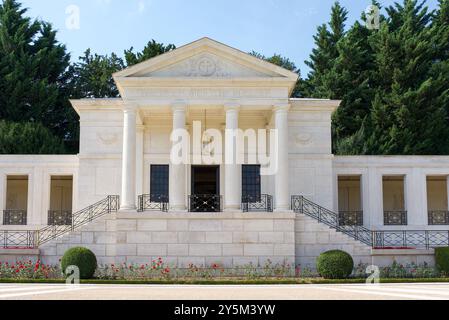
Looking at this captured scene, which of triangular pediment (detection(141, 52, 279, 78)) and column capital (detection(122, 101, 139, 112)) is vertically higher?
triangular pediment (detection(141, 52, 279, 78))

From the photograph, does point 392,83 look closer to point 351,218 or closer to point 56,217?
point 351,218

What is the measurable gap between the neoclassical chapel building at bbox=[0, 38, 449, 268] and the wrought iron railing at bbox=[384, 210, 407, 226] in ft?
0.39

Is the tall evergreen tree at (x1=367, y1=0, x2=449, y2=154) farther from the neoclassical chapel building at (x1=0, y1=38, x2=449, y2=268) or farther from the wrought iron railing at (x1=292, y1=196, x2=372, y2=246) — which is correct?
the wrought iron railing at (x1=292, y1=196, x2=372, y2=246)

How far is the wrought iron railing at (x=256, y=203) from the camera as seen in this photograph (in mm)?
36500

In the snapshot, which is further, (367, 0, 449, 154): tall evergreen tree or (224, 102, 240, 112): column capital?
(367, 0, 449, 154): tall evergreen tree

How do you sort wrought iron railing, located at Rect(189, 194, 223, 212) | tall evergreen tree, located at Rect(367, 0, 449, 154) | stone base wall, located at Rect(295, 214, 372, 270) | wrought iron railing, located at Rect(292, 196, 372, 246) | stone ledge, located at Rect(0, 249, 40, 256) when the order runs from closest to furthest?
stone ledge, located at Rect(0, 249, 40, 256)
stone base wall, located at Rect(295, 214, 372, 270)
wrought iron railing, located at Rect(292, 196, 372, 246)
wrought iron railing, located at Rect(189, 194, 223, 212)
tall evergreen tree, located at Rect(367, 0, 449, 154)

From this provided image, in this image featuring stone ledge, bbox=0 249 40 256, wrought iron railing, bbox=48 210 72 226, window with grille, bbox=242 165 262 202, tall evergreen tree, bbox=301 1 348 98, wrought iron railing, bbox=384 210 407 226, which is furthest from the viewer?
tall evergreen tree, bbox=301 1 348 98

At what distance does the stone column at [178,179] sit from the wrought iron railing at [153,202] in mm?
2191

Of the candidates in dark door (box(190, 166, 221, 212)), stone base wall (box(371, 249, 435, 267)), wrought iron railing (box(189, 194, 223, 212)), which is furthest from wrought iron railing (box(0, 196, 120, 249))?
stone base wall (box(371, 249, 435, 267))

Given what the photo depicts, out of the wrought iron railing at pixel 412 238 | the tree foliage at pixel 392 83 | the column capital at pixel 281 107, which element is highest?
the tree foliage at pixel 392 83

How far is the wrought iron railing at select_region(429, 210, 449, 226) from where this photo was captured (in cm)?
4178

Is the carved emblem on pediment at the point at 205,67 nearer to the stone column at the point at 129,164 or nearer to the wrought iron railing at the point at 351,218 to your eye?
the stone column at the point at 129,164

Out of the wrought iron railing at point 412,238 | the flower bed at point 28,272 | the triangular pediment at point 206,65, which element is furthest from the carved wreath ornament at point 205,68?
the wrought iron railing at point 412,238

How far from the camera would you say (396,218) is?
41.0 meters
